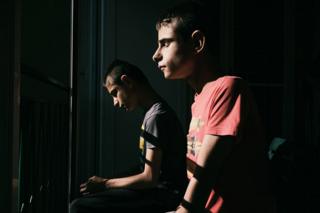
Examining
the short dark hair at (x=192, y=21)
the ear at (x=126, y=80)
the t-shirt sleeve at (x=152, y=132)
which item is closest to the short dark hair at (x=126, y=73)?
the ear at (x=126, y=80)

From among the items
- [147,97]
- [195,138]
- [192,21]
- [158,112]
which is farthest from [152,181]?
[192,21]

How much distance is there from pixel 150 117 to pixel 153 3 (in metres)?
1.60

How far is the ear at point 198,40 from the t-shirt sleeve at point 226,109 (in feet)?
0.59

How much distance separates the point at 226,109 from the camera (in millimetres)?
996

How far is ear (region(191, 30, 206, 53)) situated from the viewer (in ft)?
3.85

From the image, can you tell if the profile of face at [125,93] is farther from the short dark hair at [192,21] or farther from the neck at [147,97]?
the short dark hair at [192,21]

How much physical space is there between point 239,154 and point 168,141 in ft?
2.57

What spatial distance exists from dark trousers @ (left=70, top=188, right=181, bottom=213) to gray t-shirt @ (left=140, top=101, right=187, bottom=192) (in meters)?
0.06

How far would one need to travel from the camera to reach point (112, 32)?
3143mm

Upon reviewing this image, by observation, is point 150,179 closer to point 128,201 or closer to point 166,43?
point 128,201

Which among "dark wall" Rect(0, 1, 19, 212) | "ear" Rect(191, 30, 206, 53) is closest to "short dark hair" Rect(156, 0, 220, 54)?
"ear" Rect(191, 30, 206, 53)

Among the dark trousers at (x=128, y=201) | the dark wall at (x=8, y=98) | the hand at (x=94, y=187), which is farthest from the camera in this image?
the hand at (x=94, y=187)

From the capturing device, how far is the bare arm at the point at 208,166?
956 mm

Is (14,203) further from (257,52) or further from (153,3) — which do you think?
(257,52)
